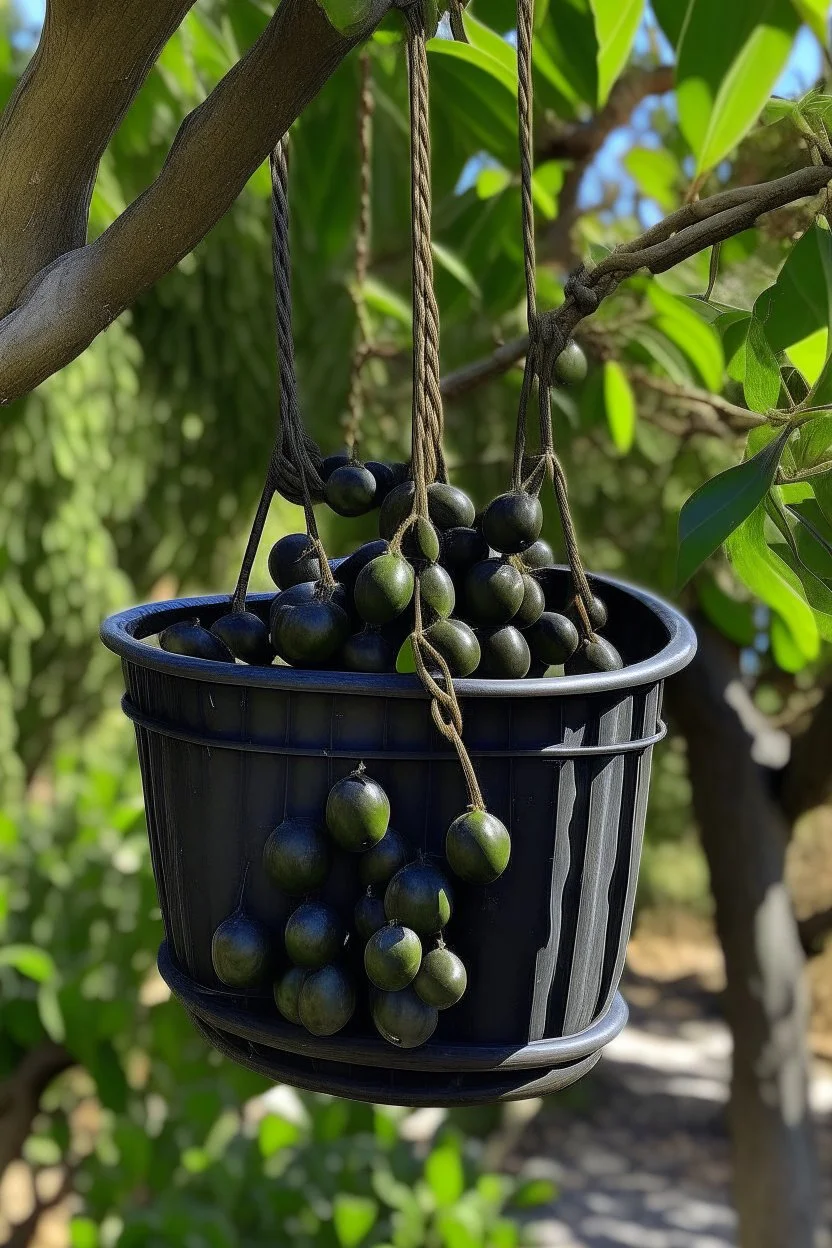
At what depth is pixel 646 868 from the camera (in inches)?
182

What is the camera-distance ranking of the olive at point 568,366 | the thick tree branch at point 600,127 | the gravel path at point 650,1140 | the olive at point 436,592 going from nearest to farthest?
the olive at point 436,592 → the olive at point 568,366 → the thick tree branch at point 600,127 → the gravel path at point 650,1140

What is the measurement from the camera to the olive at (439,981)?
1.56ft

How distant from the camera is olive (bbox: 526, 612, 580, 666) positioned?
578 millimetres

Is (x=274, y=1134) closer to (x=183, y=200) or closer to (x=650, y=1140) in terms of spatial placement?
Answer: (x=183, y=200)

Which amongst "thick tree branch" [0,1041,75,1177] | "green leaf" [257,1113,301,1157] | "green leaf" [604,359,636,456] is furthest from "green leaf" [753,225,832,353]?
"thick tree branch" [0,1041,75,1177]

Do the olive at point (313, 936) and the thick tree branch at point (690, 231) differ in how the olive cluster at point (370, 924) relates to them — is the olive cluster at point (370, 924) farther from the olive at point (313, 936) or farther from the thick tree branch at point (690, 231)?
the thick tree branch at point (690, 231)

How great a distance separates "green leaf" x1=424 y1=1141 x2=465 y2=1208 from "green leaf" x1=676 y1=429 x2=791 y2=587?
67.9 inches

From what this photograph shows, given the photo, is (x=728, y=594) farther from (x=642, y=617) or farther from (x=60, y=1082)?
(x=60, y=1082)

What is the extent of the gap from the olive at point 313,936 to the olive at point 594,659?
0.58ft

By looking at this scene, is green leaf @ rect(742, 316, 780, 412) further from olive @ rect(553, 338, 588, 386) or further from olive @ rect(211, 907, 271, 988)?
olive @ rect(211, 907, 271, 988)

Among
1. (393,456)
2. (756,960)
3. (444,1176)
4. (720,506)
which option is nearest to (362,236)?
(720,506)

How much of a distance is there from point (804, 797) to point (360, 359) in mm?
1179

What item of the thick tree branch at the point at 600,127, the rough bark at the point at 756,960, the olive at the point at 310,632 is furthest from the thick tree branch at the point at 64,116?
the rough bark at the point at 756,960

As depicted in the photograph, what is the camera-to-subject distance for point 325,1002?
1.60ft
